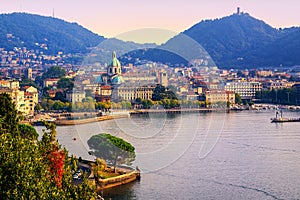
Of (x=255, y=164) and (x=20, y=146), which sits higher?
(x=20, y=146)

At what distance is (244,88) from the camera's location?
25000 mm

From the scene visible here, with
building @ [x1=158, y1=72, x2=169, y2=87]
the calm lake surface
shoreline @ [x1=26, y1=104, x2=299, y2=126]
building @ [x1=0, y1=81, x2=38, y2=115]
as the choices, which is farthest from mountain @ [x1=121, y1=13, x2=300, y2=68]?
the calm lake surface

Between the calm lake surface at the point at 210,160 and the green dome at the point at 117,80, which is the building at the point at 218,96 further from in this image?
the calm lake surface at the point at 210,160

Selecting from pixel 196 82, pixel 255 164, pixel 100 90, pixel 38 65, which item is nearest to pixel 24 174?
pixel 255 164

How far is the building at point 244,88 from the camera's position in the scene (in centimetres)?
2456

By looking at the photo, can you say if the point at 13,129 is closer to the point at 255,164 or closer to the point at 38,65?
the point at 255,164

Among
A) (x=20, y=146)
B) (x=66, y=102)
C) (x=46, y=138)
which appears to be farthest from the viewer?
(x=66, y=102)

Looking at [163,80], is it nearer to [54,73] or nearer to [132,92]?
[132,92]

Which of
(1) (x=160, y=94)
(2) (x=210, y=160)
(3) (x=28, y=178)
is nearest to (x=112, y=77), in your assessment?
(1) (x=160, y=94)

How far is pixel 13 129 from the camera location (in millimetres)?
5559

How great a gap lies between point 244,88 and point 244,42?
89.9ft

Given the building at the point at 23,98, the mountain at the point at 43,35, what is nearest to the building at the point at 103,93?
the building at the point at 23,98

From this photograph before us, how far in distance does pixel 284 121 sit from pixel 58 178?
10.5 metres

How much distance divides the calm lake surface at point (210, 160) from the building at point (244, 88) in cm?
1150
